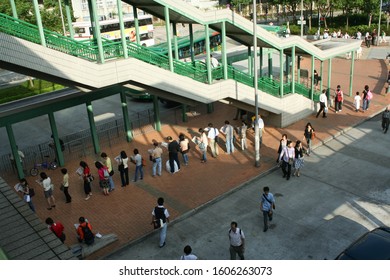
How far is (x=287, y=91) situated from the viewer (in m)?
20.9

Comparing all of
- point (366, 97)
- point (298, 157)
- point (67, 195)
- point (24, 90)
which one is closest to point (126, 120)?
point (67, 195)

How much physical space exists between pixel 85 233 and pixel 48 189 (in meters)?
3.39

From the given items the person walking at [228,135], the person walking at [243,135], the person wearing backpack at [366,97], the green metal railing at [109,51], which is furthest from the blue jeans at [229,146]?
the person wearing backpack at [366,97]

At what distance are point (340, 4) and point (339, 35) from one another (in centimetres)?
452

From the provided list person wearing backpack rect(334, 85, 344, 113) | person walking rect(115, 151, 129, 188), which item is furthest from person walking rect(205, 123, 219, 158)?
person wearing backpack rect(334, 85, 344, 113)

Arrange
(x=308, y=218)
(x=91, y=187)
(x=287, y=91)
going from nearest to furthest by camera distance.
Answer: (x=308, y=218)
(x=91, y=187)
(x=287, y=91)

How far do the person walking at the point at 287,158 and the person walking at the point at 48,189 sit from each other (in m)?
8.29

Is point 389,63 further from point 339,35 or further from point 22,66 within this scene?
point 22,66

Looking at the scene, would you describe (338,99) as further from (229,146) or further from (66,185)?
(66,185)

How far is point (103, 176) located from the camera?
15.0 m

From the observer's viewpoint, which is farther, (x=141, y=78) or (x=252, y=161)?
(x=252, y=161)

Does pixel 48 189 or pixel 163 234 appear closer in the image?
pixel 163 234

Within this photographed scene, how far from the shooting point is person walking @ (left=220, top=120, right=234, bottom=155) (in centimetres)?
1750

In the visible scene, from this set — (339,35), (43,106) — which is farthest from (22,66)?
(339,35)
